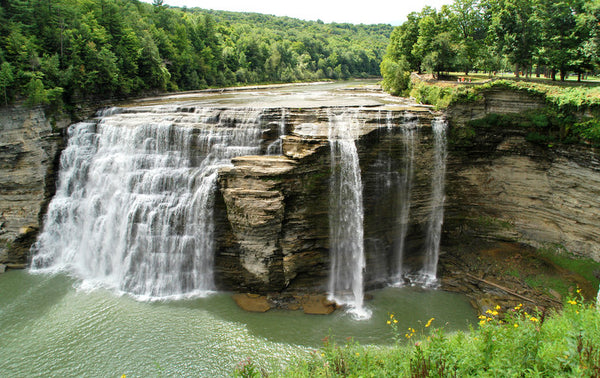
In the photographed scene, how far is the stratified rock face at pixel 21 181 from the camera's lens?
22141 mm

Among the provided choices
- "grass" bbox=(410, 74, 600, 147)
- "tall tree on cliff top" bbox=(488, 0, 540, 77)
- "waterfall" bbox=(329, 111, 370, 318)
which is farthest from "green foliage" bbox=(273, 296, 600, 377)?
"tall tree on cliff top" bbox=(488, 0, 540, 77)

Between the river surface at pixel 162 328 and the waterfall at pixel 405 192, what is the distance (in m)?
1.79

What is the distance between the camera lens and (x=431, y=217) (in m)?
22.2

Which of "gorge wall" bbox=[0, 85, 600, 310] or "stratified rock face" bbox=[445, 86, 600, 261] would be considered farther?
"stratified rock face" bbox=[445, 86, 600, 261]

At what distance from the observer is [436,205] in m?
22.1

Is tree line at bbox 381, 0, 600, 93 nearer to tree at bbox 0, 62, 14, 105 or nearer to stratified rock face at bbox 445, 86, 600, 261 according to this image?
stratified rock face at bbox 445, 86, 600, 261

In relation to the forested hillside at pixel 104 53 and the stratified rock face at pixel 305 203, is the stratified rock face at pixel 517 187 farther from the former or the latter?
the forested hillside at pixel 104 53

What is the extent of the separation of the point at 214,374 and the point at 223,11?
173151mm

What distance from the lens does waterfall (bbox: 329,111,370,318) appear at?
19.4 meters

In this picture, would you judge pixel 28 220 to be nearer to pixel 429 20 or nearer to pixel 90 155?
pixel 90 155

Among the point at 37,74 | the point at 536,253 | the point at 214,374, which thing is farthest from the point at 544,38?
the point at 37,74

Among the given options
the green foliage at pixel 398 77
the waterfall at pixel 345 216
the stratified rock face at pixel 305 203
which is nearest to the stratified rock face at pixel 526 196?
the stratified rock face at pixel 305 203

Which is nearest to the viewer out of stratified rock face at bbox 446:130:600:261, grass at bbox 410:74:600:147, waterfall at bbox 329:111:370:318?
grass at bbox 410:74:600:147

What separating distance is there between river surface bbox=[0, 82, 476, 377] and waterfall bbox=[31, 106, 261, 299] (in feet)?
4.43
